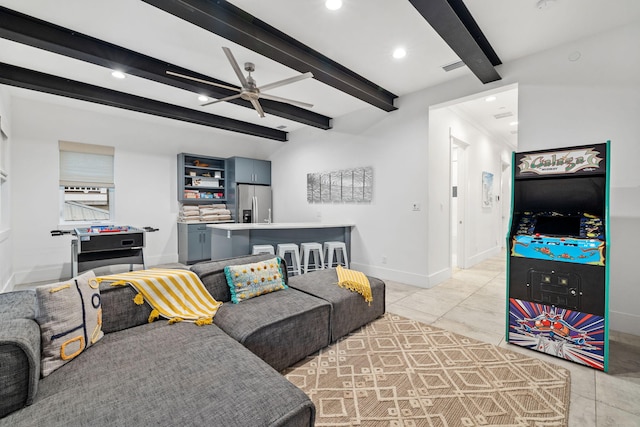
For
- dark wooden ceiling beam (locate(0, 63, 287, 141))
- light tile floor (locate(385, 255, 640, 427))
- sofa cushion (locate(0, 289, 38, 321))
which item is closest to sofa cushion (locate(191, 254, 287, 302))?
sofa cushion (locate(0, 289, 38, 321))

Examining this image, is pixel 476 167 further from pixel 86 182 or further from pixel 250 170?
pixel 86 182

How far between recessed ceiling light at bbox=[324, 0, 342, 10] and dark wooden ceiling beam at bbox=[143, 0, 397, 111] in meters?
0.58

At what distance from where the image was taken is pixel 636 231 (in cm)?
260

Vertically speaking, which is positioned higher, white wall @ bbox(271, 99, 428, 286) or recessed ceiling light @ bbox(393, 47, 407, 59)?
recessed ceiling light @ bbox(393, 47, 407, 59)

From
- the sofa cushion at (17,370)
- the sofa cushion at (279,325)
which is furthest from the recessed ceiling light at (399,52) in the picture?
the sofa cushion at (17,370)

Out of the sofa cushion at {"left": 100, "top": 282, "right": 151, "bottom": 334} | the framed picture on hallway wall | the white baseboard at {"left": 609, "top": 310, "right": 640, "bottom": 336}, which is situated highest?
the framed picture on hallway wall

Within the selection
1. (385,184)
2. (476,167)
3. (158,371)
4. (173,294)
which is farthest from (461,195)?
(158,371)

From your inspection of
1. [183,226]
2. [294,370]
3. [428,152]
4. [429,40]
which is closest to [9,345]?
[294,370]

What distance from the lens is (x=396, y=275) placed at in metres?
4.52

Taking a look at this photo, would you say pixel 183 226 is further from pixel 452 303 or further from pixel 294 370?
pixel 452 303

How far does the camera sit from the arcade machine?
2137 mm

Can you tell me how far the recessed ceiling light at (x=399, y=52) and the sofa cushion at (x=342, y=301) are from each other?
2.55m

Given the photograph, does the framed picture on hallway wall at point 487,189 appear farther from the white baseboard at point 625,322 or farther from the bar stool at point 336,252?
the white baseboard at point 625,322

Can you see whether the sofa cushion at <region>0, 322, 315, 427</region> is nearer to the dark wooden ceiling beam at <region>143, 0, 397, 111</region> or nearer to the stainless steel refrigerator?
the dark wooden ceiling beam at <region>143, 0, 397, 111</region>
